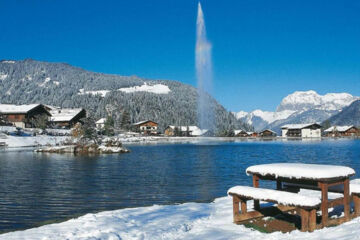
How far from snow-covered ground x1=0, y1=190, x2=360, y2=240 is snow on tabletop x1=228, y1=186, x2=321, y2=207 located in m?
0.82

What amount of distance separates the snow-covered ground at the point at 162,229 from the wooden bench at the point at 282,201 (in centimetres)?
30

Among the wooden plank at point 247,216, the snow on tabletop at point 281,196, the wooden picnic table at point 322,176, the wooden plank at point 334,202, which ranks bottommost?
the wooden plank at point 247,216

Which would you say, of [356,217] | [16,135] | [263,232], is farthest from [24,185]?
[16,135]

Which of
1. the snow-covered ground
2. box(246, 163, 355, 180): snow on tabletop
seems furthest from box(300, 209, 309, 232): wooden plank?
box(246, 163, 355, 180): snow on tabletop

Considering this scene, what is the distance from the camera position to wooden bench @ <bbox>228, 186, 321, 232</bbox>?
896 centimetres

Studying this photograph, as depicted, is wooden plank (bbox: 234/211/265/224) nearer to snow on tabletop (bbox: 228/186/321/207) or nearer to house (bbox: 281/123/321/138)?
snow on tabletop (bbox: 228/186/321/207)

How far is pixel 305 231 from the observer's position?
30.3ft

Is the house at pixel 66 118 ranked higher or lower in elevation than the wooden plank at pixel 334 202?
higher

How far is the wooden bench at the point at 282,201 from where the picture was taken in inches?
353

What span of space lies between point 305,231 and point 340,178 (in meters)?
1.69

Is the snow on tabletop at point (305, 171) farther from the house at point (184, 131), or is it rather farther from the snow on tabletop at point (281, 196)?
the house at point (184, 131)

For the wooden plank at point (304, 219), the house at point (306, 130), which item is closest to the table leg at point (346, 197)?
the wooden plank at point (304, 219)

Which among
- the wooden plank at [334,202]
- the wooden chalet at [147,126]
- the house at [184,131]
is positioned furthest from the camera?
the house at [184,131]

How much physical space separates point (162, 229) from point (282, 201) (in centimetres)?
343
